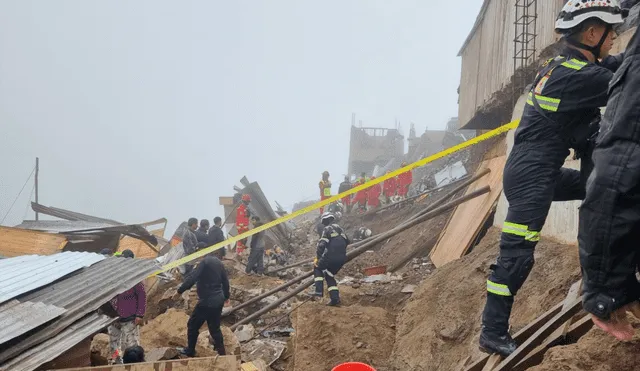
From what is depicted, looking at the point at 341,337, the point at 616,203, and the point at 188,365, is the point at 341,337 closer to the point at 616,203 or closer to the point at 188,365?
the point at 188,365

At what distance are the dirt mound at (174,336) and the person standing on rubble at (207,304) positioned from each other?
32cm

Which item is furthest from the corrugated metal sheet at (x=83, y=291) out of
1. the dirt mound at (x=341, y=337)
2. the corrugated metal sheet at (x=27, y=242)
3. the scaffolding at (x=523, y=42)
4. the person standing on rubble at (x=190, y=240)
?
the scaffolding at (x=523, y=42)

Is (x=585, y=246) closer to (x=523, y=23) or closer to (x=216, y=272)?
(x=216, y=272)

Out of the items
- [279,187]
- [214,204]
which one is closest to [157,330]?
[214,204]

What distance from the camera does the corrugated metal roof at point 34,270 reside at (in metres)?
3.83

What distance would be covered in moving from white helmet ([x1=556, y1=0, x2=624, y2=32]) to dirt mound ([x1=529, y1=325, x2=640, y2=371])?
5.37 ft

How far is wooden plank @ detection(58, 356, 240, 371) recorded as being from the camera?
3.12 meters

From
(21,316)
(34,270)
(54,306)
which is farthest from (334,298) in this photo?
(21,316)

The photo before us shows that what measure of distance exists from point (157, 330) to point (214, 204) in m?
116

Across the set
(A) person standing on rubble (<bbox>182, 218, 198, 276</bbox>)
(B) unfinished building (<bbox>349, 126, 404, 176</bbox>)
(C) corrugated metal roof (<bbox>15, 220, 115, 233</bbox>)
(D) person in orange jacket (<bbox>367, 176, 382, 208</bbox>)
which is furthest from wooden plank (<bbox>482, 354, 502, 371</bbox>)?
(B) unfinished building (<bbox>349, 126, 404, 176</bbox>)

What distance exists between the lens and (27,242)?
9.54 meters

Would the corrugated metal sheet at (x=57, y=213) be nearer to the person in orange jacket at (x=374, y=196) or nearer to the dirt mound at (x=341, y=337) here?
the dirt mound at (x=341, y=337)

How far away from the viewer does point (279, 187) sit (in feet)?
499

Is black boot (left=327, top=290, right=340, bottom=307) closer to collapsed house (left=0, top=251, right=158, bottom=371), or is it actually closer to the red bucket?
collapsed house (left=0, top=251, right=158, bottom=371)
